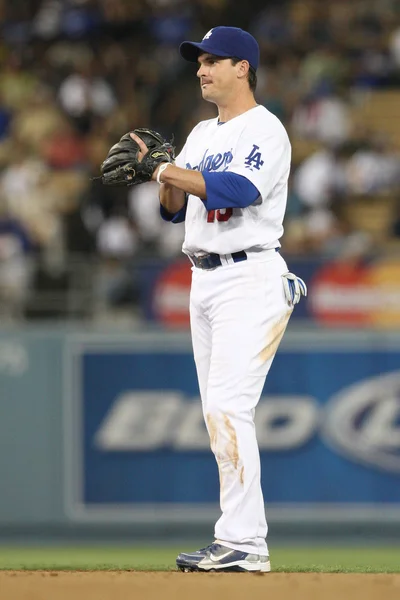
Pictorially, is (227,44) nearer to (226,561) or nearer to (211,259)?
(211,259)

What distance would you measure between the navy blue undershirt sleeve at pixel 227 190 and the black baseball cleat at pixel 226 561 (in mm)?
1329

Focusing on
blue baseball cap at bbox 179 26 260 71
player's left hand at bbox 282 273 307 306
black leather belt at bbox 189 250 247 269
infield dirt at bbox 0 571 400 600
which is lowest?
infield dirt at bbox 0 571 400 600

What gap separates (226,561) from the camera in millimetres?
4906

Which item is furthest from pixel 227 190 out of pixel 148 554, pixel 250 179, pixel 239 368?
pixel 148 554

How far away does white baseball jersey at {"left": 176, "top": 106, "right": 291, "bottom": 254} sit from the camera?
16.3 feet

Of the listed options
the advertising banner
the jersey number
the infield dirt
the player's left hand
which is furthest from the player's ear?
the advertising banner

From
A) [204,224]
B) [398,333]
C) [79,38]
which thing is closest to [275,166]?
[204,224]

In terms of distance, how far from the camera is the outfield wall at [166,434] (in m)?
10.1

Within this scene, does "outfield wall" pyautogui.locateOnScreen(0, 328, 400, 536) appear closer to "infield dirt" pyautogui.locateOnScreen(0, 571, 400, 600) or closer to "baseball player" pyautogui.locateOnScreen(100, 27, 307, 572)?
"baseball player" pyautogui.locateOnScreen(100, 27, 307, 572)

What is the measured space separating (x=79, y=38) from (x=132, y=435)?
6255mm

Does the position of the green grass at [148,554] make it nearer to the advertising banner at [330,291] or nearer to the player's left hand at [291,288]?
the advertising banner at [330,291]

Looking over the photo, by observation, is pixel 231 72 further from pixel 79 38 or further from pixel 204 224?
pixel 79 38

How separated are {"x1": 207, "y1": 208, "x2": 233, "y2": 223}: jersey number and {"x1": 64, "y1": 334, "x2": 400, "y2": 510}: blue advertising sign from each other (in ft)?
17.0

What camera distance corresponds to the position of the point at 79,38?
48.7ft
